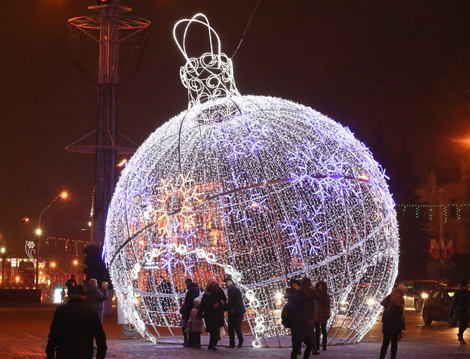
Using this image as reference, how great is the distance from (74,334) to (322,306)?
8.67m

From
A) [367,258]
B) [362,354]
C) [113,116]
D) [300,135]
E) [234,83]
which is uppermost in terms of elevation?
[113,116]

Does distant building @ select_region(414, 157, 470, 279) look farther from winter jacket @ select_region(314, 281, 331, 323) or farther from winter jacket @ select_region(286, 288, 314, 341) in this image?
winter jacket @ select_region(286, 288, 314, 341)

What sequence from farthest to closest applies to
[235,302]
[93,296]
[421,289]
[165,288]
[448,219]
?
1. [448,219]
2. [421,289]
3. [165,288]
4. [93,296]
5. [235,302]

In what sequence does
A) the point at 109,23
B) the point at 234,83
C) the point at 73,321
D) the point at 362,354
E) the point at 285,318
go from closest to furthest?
1. the point at 73,321
2. the point at 285,318
3. the point at 362,354
4. the point at 234,83
5. the point at 109,23

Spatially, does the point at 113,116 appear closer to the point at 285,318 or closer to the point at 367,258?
the point at 367,258

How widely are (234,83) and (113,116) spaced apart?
13424mm

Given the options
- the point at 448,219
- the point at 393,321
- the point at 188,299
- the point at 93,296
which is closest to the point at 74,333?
the point at 393,321

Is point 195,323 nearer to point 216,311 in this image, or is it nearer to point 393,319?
point 216,311

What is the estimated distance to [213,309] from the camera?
54.1ft

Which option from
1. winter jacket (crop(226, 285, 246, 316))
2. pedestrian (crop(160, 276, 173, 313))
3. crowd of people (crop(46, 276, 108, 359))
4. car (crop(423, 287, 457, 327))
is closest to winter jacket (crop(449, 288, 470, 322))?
winter jacket (crop(226, 285, 246, 316))

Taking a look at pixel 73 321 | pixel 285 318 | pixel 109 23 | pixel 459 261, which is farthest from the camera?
pixel 459 261

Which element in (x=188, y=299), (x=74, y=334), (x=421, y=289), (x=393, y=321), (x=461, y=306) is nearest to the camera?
(x=74, y=334)

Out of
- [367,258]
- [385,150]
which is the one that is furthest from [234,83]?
[385,150]

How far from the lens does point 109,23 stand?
2941 cm
